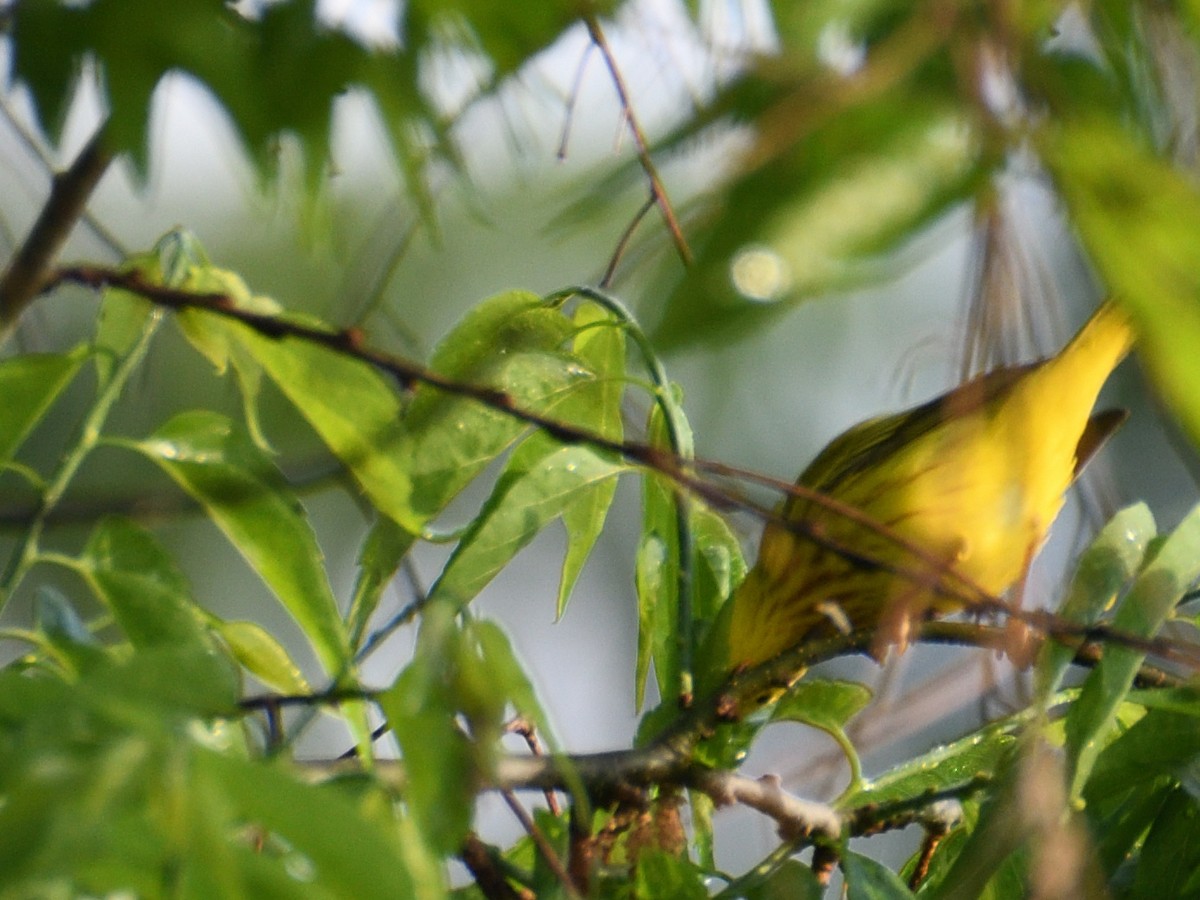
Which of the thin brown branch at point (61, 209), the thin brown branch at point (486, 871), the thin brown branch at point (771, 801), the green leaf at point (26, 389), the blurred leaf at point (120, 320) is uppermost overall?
the thin brown branch at point (61, 209)

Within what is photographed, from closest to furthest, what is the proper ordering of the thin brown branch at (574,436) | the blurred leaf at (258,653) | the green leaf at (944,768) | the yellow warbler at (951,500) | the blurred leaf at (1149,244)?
the blurred leaf at (1149,244), the thin brown branch at (574,436), the blurred leaf at (258,653), the green leaf at (944,768), the yellow warbler at (951,500)

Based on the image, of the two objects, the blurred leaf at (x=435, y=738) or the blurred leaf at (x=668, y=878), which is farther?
the blurred leaf at (x=668, y=878)

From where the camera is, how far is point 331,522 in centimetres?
588

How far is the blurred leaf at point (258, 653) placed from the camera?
111 centimetres

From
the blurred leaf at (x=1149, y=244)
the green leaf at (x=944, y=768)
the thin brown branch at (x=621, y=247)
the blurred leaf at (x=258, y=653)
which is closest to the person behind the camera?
the blurred leaf at (x=1149, y=244)

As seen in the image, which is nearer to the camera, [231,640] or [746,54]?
[746,54]

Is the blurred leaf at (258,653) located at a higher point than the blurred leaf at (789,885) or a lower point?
higher

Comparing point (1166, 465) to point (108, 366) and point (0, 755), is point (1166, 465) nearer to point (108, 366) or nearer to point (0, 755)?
point (108, 366)

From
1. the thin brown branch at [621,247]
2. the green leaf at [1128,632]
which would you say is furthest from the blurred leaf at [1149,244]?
the thin brown branch at [621,247]

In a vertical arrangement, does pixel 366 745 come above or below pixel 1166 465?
below

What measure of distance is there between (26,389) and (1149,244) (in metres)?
0.78

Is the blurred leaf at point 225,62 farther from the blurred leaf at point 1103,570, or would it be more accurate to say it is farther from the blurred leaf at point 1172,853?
the blurred leaf at point 1172,853

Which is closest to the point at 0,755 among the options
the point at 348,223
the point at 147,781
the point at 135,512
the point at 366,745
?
the point at 147,781

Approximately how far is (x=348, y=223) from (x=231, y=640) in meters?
0.40
